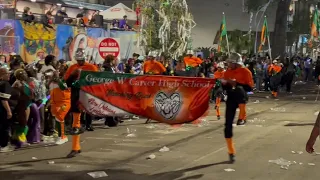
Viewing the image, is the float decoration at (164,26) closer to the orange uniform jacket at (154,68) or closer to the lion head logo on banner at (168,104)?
the orange uniform jacket at (154,68)

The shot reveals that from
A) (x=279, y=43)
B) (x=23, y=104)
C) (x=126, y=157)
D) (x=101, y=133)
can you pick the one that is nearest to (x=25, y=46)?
(x=101, y=133)

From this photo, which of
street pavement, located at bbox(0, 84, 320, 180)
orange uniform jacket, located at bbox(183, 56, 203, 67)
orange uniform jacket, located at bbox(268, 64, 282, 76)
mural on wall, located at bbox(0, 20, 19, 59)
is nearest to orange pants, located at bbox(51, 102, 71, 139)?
street pavement, located at bbox(0, 84, 320, 180)

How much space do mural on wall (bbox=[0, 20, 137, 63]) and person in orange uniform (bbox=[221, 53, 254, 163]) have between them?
24.8 feet

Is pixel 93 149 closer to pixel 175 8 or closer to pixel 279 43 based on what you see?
pixel 175 8

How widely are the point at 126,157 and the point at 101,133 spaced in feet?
11.1

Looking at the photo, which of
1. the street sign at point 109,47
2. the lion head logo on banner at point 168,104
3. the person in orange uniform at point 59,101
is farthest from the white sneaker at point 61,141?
the street sign at point 109,47

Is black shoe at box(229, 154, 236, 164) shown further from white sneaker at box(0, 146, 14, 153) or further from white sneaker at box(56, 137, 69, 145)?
white sneaker at box(0, 146, 14, 153)

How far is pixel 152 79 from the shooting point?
32.3 ft

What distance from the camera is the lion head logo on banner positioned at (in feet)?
32.0

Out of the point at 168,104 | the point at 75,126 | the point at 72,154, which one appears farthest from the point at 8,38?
the point at 168,104

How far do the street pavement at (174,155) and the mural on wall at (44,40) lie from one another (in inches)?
186

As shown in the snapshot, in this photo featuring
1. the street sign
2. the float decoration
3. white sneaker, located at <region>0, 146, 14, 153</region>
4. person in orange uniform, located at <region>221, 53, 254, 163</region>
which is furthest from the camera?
the float decoration

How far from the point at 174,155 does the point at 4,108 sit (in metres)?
3.43

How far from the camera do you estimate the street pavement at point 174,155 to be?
857 centimetres
